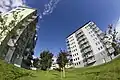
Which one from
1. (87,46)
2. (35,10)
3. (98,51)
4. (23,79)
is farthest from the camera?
(87,46)

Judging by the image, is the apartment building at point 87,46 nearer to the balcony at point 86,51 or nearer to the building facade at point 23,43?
the balcony at point 86,51

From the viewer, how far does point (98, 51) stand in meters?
111

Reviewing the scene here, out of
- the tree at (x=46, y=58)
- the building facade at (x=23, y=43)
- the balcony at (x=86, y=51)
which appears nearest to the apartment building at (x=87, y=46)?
the balcony at (x=86, y=51)

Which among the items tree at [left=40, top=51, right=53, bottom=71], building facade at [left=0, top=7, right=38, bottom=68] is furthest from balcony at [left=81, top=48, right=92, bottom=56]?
tree at [left=40, top=51, right=53, bottom=71]

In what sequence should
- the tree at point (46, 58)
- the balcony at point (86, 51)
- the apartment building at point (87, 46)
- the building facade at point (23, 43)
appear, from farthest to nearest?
the balcony at point (86, 51)
the apartment building at point (87, 46)
the building facade at point (23, 43)
the tree at point (46, 58)

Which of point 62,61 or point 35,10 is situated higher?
point 35,10

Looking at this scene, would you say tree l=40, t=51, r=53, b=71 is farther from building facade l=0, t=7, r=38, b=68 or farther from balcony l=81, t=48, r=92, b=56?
balcony l=81, t=48, r=92, b=56

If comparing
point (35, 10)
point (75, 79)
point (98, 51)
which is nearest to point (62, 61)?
point (75, 79)

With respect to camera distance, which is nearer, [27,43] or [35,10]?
[27,43]

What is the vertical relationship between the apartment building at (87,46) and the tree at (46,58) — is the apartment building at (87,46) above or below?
above

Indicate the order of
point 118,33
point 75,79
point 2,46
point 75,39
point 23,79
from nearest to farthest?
point 23,79 → point 75,79 → point 118,33 → point 2,46 → point 75,39

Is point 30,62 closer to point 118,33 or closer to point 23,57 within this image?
point 23,57

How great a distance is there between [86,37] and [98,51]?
15878mm

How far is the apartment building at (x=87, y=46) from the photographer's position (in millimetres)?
110375
